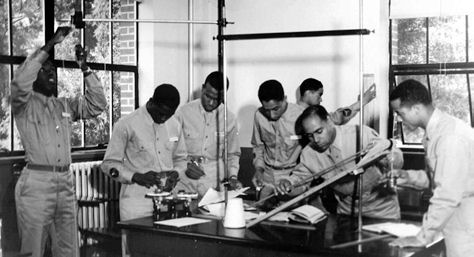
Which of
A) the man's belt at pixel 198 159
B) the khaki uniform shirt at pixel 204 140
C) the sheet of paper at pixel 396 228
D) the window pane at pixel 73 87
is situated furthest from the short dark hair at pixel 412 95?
the window pane at pixel 73 87

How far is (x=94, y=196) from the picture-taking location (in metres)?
6.00

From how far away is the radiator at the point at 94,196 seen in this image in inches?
222

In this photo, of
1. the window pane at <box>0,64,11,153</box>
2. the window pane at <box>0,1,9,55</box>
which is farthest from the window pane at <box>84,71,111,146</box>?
the window pane at <box>0,1,9,55</box>

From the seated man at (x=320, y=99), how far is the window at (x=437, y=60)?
27.0 inches

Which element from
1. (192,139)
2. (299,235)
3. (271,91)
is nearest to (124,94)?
(192,139)

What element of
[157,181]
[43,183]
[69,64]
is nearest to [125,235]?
[157,181]

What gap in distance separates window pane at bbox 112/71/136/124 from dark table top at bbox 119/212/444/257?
2.87m

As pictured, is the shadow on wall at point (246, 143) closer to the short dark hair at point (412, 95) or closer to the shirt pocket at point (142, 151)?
the shirt pocket at point (142, 151)

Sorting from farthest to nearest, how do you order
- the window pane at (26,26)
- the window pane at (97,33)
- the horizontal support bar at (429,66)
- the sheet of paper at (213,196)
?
the window pane at (97,33) → the horizontal support bar at (429,66) → the window pane at (26,26) → the sheet of paper at (213,196)

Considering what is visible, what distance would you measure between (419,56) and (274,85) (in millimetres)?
1995

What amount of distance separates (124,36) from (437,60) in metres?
3.11

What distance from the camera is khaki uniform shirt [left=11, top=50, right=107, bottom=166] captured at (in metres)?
4.05

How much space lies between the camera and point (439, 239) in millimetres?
3143

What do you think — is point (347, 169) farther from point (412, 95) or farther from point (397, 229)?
point (412, 95)
